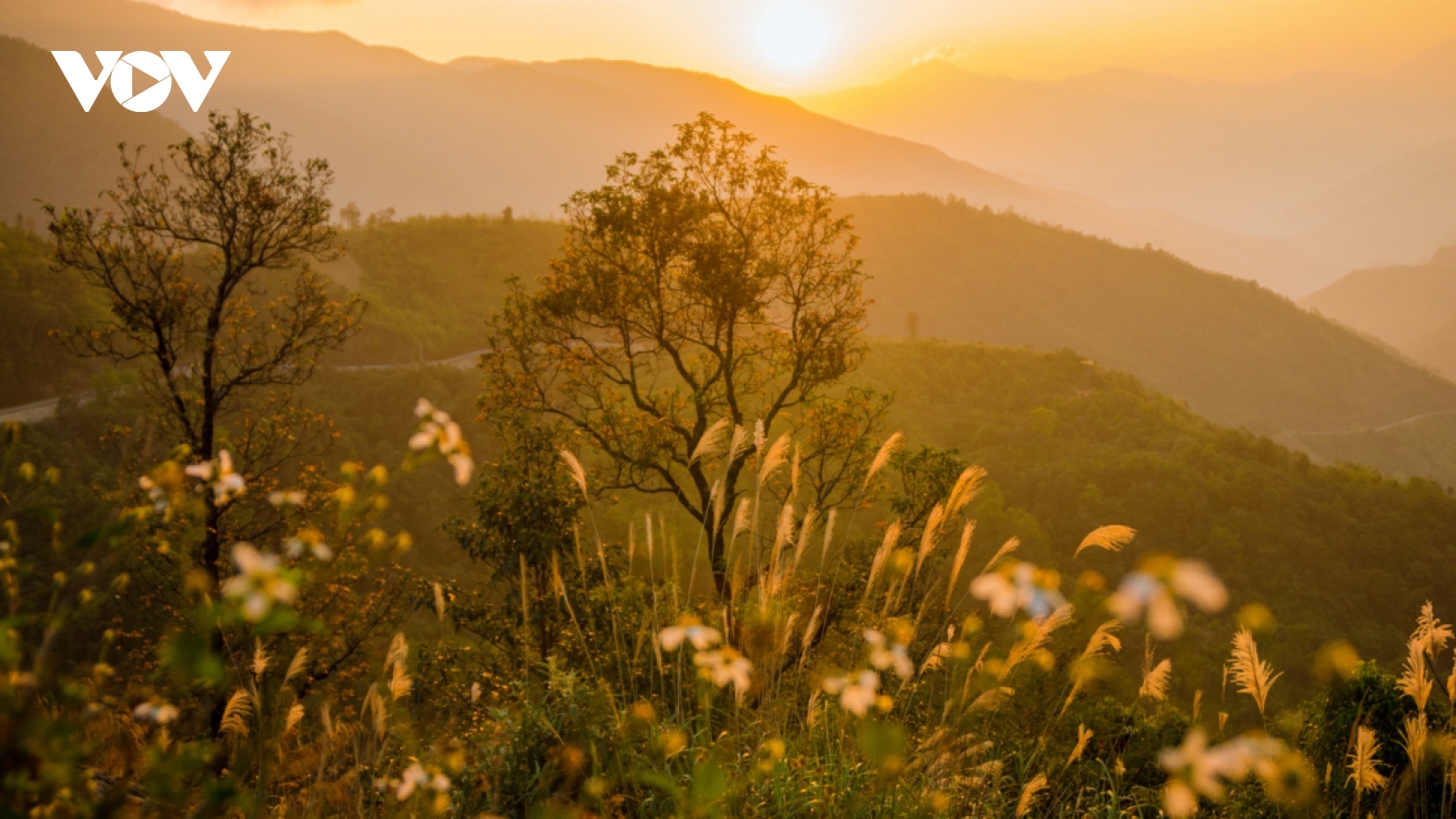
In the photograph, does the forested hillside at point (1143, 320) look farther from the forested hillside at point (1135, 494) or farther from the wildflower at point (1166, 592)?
the wildflower at point (1166, 592)

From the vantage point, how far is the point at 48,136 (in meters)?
111

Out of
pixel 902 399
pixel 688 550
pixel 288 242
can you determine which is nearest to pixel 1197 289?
pixel 902 399

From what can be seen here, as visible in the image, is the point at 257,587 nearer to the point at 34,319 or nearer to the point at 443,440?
the point at 443,440

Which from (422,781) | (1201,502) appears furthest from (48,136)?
(422,781)

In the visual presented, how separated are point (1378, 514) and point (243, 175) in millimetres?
56181

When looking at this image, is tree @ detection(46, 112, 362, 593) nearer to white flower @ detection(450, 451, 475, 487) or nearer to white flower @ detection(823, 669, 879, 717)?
white flower @ detection(450, 451, 475, 487)

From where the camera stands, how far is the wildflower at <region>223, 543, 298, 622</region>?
1.43 meters

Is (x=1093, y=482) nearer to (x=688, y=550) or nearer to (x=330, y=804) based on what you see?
(x=688, y=550)

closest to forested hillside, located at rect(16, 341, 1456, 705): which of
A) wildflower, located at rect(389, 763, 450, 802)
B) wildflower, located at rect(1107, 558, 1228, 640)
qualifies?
wildflower, located at rect(389, 763, 450, 802)

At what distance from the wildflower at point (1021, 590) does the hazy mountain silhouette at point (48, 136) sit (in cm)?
13355

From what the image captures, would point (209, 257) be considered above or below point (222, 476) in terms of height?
above

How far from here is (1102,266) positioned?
114125 millimetres

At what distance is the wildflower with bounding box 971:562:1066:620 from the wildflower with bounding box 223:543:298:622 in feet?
4.95

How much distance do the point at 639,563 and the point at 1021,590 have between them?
1646 centimetres
